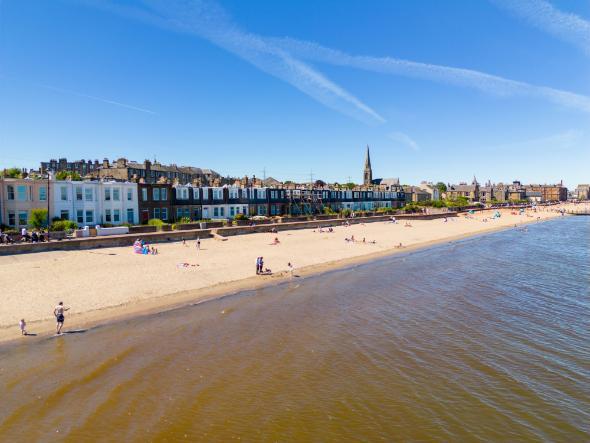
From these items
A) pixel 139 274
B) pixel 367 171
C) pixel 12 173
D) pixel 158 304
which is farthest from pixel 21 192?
pixel 367 171

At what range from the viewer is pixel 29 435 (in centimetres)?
951

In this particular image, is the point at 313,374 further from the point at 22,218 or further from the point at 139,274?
the point at 22,218

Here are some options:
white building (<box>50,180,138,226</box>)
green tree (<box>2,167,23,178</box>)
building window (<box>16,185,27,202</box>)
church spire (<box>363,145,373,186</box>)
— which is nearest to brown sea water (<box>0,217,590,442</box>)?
white building (<box>50,180,138,226</box>)

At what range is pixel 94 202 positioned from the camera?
41969 mm

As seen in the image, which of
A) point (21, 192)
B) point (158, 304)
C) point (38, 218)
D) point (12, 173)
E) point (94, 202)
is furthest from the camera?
point (94, 202)

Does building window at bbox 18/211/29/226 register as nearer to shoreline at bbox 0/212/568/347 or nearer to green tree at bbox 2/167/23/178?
green tree at bbox 2/167/23/178

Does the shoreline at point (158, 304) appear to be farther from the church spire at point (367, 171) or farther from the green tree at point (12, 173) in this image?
the church spire at point (367, 171)

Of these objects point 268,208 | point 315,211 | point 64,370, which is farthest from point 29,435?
point 315,211

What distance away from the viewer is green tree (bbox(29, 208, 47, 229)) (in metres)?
34.1

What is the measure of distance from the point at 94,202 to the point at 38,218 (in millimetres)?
Answer: 8086

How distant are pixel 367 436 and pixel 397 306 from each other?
1223cm

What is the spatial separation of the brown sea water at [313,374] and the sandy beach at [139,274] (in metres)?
2.41

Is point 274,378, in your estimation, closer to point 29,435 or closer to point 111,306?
point 29,435

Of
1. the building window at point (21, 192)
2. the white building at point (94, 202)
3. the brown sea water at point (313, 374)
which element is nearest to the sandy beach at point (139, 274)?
the brown sea water at point (313, 374)
